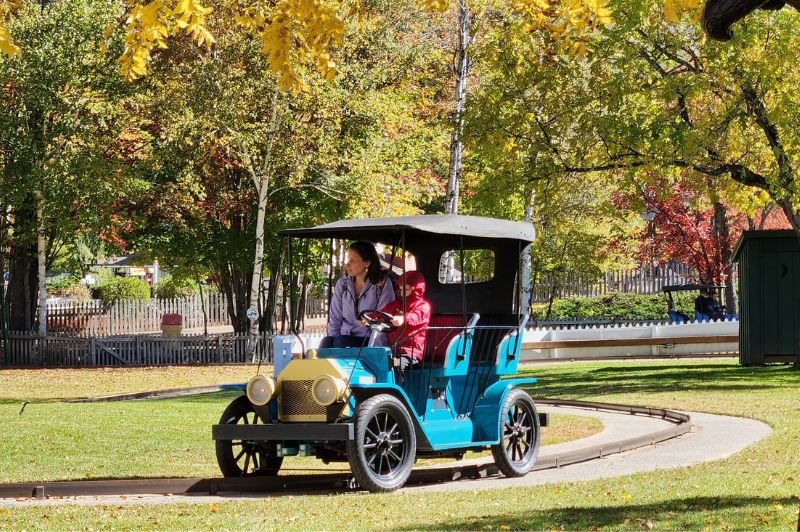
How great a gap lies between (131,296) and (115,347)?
21.6 metres

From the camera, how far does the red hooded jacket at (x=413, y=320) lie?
11.8 metres

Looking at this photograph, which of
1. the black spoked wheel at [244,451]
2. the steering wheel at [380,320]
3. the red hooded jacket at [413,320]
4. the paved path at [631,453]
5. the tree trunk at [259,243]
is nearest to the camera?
the paved path at [631,453]

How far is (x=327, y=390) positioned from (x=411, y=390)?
3.94ft

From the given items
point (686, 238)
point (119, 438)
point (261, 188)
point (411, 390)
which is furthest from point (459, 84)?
point (411, 390)

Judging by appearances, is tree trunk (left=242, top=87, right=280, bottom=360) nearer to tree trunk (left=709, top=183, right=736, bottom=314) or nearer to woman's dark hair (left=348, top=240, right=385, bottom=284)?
tree trunk (left=709, top=183, right=736, bottom=314)

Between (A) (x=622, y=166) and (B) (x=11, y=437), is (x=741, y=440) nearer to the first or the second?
(B) (x=11, y=437)

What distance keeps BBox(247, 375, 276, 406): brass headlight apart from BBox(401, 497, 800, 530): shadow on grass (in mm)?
2782

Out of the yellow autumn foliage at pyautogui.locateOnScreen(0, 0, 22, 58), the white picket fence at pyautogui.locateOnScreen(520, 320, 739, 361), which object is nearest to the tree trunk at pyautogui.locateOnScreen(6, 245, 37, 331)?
the white picket fence at pyautogui.locateOnScreen(520, 320, 739, 361)

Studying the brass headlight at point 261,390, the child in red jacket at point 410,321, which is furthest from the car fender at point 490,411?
the brass headlight at point 261,390

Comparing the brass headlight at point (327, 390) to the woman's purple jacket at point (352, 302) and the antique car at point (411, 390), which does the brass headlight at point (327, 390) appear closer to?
the antique car at point (411, 390)

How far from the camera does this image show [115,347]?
38719mm

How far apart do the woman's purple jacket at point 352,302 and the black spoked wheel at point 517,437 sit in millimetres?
Result: 1667

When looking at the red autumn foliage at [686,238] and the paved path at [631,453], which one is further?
the red autumn foliage at [686,238]

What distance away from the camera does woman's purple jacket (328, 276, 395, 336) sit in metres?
12.1
